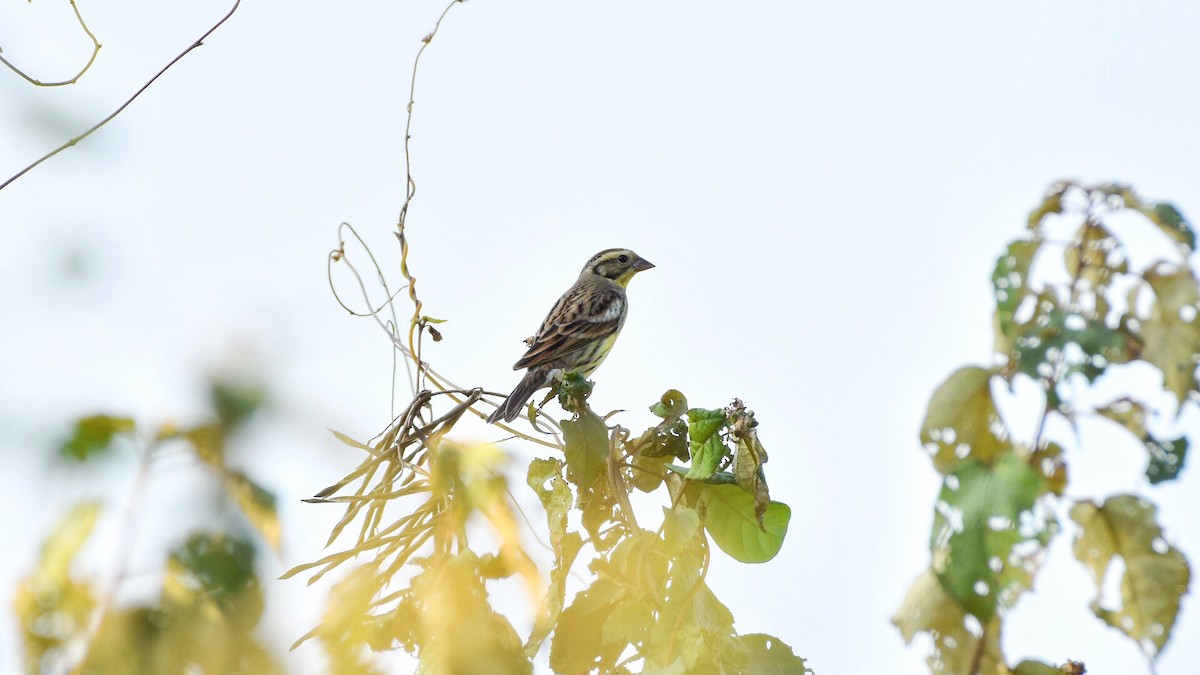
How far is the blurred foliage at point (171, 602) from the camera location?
117 cm

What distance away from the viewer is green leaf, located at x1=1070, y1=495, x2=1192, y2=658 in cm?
262

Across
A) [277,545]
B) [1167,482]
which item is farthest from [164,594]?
[1167,482]

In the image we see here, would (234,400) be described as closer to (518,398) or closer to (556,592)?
(556,592)

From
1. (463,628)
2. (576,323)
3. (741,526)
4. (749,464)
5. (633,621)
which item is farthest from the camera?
(576,323)

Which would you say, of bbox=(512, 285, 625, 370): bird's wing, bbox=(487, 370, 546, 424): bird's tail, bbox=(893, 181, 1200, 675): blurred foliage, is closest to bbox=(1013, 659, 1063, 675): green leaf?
bbox=(893, 181, 1200, 675): blurred foliage

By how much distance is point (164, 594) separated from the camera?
1.20 metres

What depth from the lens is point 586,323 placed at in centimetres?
831

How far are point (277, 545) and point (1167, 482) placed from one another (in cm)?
228

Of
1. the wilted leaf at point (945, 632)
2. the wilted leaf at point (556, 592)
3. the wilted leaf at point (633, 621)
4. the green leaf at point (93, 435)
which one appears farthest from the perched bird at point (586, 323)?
the green leaf at point (93, 435)

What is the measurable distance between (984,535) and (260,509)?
151cm

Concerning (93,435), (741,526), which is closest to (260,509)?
(93,435)

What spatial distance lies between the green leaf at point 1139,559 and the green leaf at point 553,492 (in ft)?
4.13

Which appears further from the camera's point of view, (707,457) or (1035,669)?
(707,457)

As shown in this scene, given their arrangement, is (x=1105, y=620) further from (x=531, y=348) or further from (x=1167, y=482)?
(x=531, y=348)
